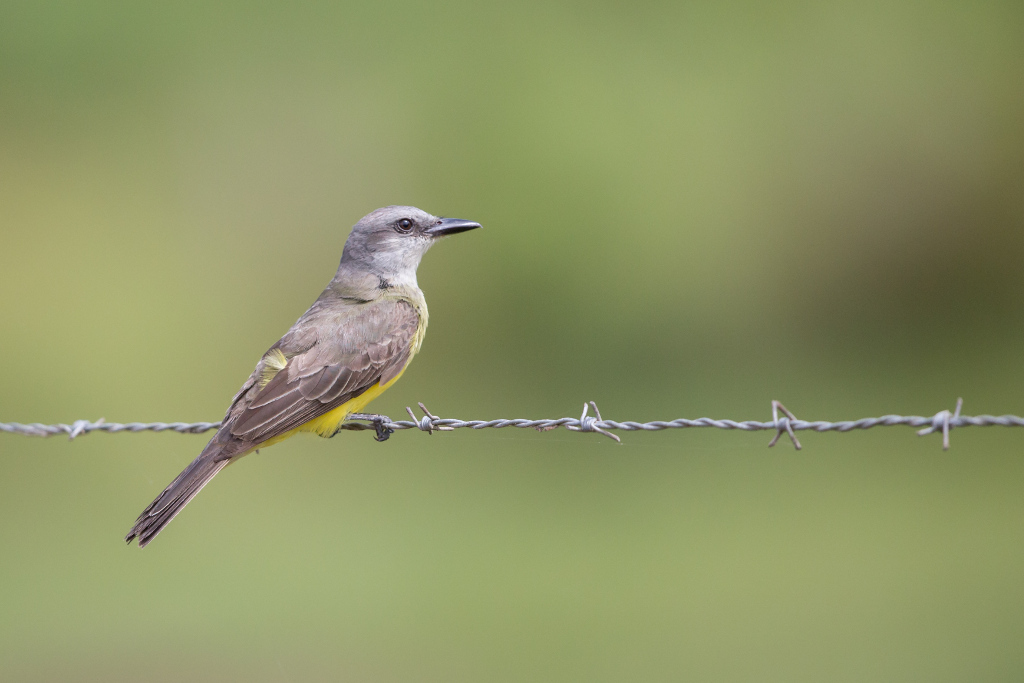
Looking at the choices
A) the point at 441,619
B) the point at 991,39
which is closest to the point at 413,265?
the point at 441,619

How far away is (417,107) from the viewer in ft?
53.3

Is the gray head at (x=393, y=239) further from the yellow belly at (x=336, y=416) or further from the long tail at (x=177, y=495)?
the long tail at (x=177, y=495)

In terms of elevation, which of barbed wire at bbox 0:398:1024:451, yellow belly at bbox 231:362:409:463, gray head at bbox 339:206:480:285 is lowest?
barbed wire at bbox 0:398:1024:451

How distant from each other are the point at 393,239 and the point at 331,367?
4.50 feet

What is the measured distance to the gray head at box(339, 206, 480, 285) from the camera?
7.46 m

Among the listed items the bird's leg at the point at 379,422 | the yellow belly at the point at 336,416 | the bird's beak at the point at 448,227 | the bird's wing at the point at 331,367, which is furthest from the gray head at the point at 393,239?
the bird's leg at the point at 379,422

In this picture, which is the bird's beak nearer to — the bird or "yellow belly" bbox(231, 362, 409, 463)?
the bird

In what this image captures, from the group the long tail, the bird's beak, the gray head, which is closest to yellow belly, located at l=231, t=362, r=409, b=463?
the long tail

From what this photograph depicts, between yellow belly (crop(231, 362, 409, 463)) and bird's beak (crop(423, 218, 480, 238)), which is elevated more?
bird's beak (crop(423, 218, 480, 238))

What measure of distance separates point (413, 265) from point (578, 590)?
5.29 metres

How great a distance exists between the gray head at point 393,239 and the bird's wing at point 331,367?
1.57 ft

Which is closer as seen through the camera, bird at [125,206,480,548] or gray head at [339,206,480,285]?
bird at [125,206,480,548]

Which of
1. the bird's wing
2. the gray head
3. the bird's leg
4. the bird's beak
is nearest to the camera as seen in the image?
the bird's wing

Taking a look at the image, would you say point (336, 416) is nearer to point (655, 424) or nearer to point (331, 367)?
point (331, 367)
